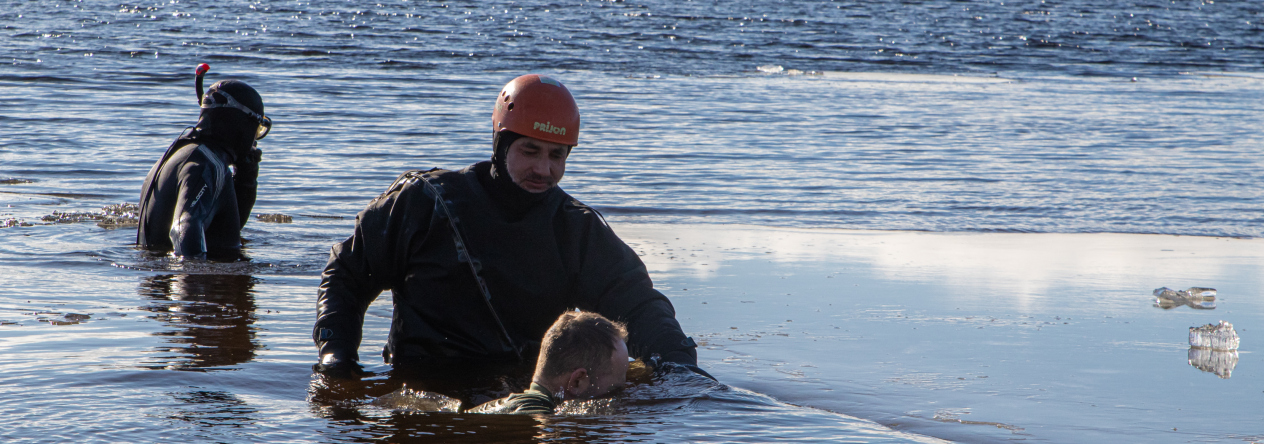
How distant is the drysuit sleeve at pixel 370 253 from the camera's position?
4559 mm

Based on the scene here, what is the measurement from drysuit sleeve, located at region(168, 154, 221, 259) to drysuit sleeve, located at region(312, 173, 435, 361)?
319 cm

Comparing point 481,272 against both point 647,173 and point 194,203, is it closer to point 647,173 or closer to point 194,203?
point 194,203

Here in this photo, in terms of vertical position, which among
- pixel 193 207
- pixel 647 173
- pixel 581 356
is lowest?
pixel 581 356

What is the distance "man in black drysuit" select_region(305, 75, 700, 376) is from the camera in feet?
15.0

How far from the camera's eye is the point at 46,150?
47.7 feet

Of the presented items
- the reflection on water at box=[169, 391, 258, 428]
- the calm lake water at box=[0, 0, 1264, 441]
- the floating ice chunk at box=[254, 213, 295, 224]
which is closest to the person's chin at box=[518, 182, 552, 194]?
the calm lake water at box=[0, 0, 1264, 441]

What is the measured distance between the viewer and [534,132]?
14.9 ft

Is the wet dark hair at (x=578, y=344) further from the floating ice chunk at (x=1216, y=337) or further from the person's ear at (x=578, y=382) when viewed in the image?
the floating ice chunk at (x=1216, y=337)

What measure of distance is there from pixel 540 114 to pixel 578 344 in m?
0.92

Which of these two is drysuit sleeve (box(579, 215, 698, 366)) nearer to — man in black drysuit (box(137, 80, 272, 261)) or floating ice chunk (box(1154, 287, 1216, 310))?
man in black drysuit (box(137, 80, 272, 261))

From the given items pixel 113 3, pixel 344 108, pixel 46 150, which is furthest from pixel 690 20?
pixel 46 150

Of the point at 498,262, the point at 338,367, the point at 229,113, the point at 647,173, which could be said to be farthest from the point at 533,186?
the point at 647,173

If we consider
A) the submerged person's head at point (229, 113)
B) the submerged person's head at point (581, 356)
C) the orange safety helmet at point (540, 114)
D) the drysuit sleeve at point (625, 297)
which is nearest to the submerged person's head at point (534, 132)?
the orange safety helmet at point (540, 114)

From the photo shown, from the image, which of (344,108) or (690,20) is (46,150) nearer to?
(344,108)
